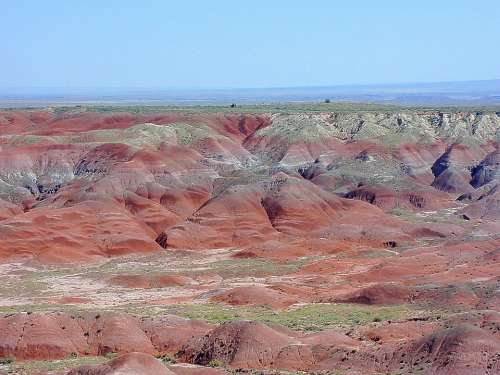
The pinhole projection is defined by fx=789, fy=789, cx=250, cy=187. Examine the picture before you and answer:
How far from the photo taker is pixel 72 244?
77.6m

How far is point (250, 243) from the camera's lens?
82562 millimetres

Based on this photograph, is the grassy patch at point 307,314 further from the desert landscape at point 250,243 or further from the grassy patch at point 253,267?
the grassy patch at point 253,267

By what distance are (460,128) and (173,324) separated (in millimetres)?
97243

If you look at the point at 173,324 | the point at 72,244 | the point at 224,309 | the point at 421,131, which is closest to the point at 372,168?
the point at 421,131

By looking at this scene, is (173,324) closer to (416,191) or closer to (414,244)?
(414,244)

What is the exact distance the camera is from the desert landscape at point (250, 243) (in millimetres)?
36062

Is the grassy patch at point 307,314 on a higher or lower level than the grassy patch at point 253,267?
higher

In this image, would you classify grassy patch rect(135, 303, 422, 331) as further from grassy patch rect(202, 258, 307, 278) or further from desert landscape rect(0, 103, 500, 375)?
grassy patch rect(202, 258, 307, 278)

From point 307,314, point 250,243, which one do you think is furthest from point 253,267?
point 307,314

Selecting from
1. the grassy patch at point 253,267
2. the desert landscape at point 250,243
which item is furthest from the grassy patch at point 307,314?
the grassy patch at point 253,267

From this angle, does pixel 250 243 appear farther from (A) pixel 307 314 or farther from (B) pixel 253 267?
(A) pixel 307 314

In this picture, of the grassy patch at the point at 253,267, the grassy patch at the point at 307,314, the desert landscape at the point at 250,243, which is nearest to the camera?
the desert landscape at the point at 250,243

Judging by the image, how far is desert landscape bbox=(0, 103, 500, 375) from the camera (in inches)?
1420

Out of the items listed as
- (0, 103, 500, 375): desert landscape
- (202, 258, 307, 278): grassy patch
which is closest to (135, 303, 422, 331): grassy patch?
(0, 103, 500, 375): desert landscape
